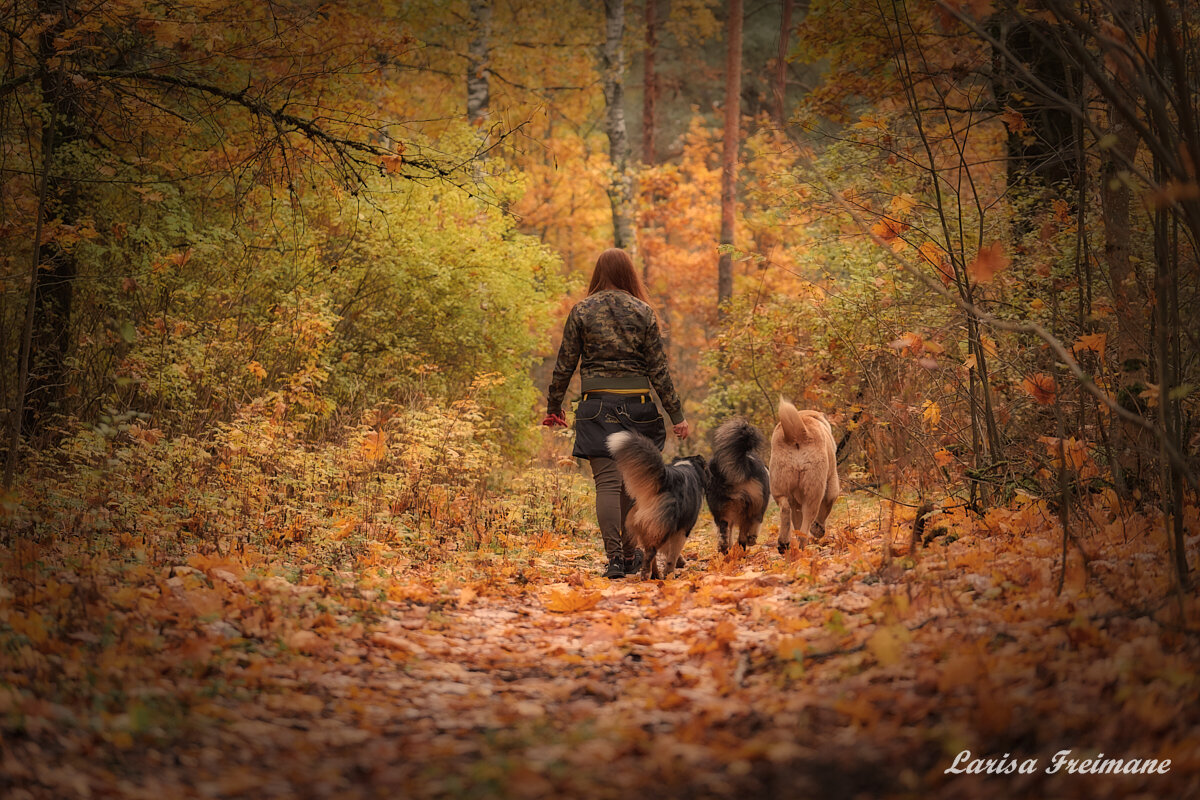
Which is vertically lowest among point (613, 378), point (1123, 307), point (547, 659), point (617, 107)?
point (547, 659)

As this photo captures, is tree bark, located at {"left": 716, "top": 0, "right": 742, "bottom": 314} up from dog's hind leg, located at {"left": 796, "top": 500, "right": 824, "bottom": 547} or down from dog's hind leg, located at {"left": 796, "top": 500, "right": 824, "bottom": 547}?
up

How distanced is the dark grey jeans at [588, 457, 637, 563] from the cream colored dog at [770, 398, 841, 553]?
4.38 feet

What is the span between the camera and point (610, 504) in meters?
6.64

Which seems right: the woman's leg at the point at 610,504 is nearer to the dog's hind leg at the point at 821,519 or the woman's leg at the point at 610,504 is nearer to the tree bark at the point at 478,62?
the dog's hind leg at the point at 821,519

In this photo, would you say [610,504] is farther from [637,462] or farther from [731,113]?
[731,113]

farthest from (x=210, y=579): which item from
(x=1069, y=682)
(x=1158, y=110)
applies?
(x=1158, y=110)

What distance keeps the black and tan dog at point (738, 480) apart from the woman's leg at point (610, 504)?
94cm

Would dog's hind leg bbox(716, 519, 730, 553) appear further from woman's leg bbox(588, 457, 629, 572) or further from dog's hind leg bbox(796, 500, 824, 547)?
woman's leg bbox(588, 457, 629, 572)

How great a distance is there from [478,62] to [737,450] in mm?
12334

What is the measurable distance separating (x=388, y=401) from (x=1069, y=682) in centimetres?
887

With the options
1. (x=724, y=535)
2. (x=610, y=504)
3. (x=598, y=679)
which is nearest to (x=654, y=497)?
(x=610, y=504)

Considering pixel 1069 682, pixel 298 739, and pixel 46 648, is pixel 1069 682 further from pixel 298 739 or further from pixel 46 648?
pixel 46 648

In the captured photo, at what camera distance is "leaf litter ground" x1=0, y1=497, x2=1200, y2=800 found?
2.64 meters

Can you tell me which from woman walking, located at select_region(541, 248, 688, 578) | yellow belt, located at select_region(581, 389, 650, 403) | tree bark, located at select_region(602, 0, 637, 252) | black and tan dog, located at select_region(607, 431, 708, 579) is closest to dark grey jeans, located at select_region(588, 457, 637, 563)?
woman walking, located at select_region(541, 248, 688, 578)
